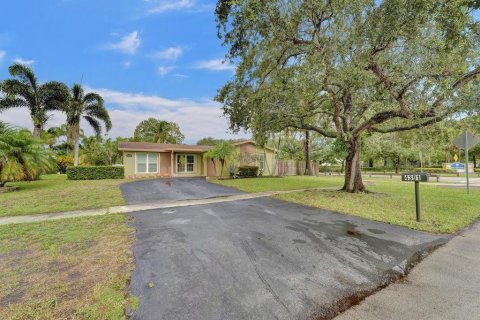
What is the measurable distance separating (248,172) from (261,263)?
17.7m

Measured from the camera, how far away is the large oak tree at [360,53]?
261 inches

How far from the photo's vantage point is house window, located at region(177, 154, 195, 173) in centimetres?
2181

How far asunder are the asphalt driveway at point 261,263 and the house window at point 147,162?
1486cm

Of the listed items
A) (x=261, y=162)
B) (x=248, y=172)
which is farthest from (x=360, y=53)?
(x=261, y=162)

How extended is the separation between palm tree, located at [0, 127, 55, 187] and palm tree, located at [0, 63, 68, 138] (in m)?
9.15

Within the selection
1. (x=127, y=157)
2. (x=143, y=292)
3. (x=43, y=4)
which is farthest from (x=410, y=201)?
(x=127, y=157)

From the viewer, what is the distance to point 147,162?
20.4m

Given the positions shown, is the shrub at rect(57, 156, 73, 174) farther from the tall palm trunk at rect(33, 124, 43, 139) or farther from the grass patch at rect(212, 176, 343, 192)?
the grass patch at rect(212, 176, 343, 192)

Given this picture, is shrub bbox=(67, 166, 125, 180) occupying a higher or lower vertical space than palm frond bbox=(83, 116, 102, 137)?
lower

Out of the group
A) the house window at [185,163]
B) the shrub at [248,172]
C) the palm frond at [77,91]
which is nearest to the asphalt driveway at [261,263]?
the shrub at [248,172]

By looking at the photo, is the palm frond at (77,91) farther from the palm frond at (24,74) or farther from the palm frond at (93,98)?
the palm frond at (24,74)

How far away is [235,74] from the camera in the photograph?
35.1 ft

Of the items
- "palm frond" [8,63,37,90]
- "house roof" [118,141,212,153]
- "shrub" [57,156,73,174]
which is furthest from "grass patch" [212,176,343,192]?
"shrub" [57,156,73,174]

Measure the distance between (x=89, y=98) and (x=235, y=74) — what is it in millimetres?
17995
